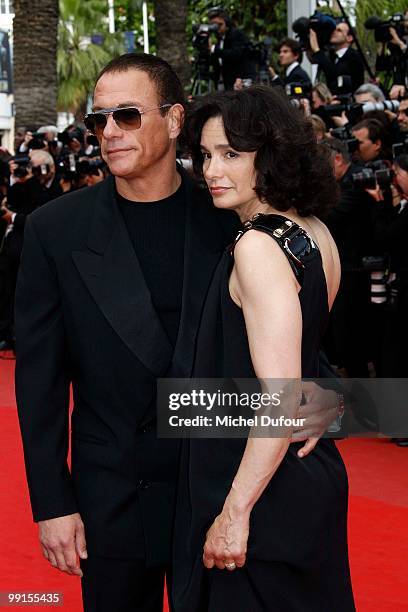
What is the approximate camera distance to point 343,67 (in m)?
10.4

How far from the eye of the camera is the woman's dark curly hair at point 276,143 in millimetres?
2475

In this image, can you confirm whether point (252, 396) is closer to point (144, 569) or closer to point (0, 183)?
point (144, 569)

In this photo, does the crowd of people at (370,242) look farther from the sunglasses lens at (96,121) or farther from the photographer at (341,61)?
the sunglasses lens at (96,121)

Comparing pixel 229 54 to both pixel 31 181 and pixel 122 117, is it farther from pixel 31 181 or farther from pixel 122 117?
pixel 122 117

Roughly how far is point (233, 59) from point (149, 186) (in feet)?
30.2

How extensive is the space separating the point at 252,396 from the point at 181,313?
0.37 m

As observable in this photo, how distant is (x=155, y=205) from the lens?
9.26 ft

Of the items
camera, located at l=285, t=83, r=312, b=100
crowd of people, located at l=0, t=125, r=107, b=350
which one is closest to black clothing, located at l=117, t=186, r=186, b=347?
crowd of people, located at l=0, t=125, r=107, b=350

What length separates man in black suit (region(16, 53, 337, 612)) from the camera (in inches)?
105

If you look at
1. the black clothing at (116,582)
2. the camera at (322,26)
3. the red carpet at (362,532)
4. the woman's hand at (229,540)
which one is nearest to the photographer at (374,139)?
the red carpet at (362,532)

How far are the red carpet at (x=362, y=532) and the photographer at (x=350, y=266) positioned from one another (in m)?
0.76

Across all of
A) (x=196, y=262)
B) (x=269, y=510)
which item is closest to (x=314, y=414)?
(x=269, y=510)

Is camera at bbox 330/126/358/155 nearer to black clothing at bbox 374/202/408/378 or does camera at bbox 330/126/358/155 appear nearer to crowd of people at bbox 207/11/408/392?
crowd of people at bbox 207/11/408/392

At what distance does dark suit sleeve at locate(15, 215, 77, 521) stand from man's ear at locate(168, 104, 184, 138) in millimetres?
421
